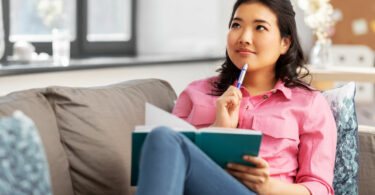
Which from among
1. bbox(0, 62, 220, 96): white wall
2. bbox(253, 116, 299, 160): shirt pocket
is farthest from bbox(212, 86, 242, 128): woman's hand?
bbox(0, 62, 220, 96): white wall

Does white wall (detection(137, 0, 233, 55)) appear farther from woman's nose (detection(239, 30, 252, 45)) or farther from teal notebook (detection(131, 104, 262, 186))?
teal notebook (detection(131, 104, 262, 186))

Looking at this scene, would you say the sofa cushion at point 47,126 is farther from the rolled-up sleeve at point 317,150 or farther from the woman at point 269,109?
the rolled-up sleeve at point 317,150

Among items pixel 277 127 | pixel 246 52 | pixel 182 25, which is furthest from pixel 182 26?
pixel 277 127

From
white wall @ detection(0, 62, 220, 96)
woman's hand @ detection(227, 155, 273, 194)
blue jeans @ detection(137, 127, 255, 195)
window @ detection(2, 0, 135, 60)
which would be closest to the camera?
blue jeans @ detection(137, 127, 255, 195)

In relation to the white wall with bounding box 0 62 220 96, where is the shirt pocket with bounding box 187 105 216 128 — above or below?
below

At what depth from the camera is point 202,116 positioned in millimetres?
1697

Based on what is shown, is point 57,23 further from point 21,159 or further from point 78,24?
point 21,159

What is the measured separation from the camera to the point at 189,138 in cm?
133

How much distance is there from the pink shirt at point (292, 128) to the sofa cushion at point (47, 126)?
0.45 meters

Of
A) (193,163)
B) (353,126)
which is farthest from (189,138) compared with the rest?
(353,126)

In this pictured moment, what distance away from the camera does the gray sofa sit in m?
1.41

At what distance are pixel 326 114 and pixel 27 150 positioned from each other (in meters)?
0.92

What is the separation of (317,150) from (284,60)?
0.36 meters

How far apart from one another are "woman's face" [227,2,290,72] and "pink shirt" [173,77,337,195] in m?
0.11
